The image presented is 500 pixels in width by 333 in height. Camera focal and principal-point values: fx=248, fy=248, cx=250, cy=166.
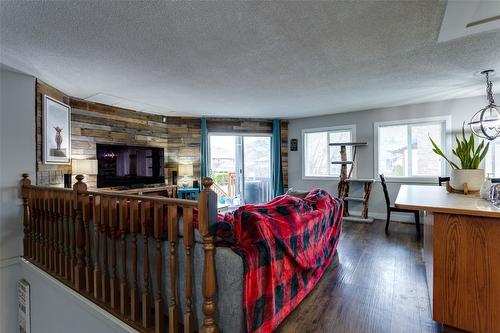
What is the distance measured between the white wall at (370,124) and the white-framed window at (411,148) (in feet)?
0.39

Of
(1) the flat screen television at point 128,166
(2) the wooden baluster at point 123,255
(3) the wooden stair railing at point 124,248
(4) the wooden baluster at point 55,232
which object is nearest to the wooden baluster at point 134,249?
(3) the wooden stair railing at point 124,248

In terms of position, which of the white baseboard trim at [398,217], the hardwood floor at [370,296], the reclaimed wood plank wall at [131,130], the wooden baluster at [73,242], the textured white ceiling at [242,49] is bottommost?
the hardwood floor at [370,296]

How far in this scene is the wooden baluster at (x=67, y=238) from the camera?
2.40 metres

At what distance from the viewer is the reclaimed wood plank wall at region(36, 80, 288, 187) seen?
3.73 m

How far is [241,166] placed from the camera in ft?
21.1

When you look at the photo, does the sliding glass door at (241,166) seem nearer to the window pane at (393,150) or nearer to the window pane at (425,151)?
the window pane at (393,150)

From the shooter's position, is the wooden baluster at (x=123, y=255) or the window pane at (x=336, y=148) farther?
the window pane at (x=336, y=148)

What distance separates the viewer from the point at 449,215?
1.71 metres

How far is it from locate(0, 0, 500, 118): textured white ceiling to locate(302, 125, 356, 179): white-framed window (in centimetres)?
171

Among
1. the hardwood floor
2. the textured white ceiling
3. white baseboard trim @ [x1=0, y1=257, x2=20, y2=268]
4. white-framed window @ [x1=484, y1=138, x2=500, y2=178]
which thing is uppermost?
the textured white ceiling

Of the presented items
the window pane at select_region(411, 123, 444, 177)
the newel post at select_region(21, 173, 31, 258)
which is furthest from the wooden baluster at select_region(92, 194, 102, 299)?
the window pane at select_region(411, 123, 444, 177)

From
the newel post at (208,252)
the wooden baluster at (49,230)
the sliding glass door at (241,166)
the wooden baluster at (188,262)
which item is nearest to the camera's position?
the newel post at (208,252)

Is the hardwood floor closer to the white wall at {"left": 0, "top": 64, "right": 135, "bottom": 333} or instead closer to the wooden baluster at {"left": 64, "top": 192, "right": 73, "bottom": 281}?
the wooden baluster at {"left": 64, "top": 192, "right": 73, "bottom": 281}

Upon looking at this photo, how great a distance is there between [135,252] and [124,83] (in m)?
2.71
